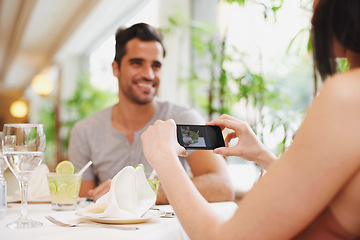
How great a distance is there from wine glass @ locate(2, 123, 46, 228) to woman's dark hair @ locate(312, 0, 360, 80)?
0.78 meters

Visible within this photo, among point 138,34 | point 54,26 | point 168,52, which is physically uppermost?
point 54,26

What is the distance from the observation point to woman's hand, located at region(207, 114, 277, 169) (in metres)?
1.24

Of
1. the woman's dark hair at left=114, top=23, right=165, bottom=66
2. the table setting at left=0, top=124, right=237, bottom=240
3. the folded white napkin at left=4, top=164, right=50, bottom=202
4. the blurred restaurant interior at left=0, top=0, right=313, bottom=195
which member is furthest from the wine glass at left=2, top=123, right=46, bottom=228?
the blurred restaurant interior at left=0, top=0, right=313, bottom=195

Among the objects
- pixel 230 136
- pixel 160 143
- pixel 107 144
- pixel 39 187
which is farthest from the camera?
pixel 107 144

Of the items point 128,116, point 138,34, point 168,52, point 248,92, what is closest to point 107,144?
point 128,116

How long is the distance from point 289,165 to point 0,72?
1335cm

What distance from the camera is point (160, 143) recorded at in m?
1.00

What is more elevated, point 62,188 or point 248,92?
point 248,92

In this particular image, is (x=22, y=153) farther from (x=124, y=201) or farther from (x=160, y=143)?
(x=160, y=143)

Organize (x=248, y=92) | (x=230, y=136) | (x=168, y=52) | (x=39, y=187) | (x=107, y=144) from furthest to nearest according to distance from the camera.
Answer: (x=168, y=52) → (x=248, y=92) → (x=107, y=144) → (x=39, y=187) → (x=230, y=136)

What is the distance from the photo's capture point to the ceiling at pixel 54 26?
6.47 meters

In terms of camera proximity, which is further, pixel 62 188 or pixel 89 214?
pixel 62 188

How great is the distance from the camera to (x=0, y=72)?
42.1ft

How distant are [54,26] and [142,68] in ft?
19.6
